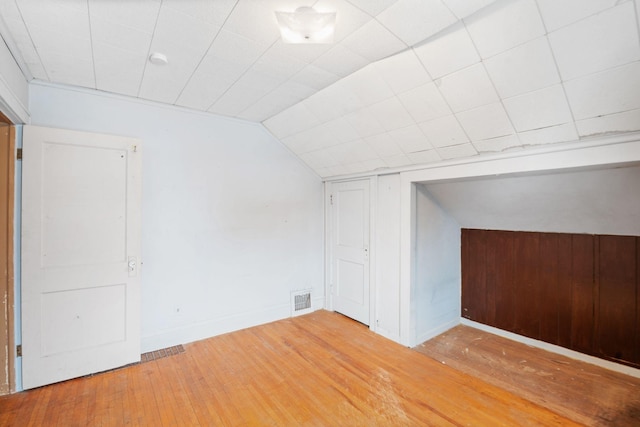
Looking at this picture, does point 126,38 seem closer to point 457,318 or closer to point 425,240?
point 425,240

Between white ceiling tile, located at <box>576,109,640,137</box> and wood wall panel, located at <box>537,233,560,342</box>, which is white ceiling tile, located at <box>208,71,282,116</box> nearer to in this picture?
white ceiling tile, located at <box>576,109,640,137</box>

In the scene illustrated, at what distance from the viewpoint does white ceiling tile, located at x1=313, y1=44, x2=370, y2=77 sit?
76.8 inches

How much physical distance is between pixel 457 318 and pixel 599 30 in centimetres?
321

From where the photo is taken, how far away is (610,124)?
1.71m

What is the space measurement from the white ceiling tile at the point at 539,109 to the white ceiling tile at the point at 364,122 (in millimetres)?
1018

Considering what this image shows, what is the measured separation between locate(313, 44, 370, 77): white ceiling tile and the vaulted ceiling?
0.04 ft

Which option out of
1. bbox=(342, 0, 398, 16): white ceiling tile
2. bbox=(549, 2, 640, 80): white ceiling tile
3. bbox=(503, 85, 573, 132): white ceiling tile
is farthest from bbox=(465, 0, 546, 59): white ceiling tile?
bbox=(342, 0, 398, 16): white ceiling tile

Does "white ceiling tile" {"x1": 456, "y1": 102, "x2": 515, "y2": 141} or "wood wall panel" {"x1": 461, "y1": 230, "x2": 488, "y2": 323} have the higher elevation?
"white ceiling tile" {"x1": 456, "y1": 102, "x2": 515, "y2": 141}

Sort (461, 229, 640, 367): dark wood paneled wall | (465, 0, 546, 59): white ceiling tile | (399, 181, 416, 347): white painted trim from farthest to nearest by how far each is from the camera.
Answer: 1. (399, 181, 416, 347): white painted trim
2. (461, 229, 640, 367): dark wood paneled wall
3. (465, 0, 546, 59): white ceiling tile

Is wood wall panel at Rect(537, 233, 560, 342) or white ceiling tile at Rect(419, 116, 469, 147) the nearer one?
white ceiling tile at Rect(419, 116, 469, 147)

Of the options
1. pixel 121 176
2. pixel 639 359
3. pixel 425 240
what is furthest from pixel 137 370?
pixel 639 359

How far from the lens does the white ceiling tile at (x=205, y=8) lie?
1.49 metres

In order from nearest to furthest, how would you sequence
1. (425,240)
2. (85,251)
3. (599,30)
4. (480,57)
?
(599,30) < (480,57) < (85,251) < (425,240)

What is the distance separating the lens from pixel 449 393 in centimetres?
226
